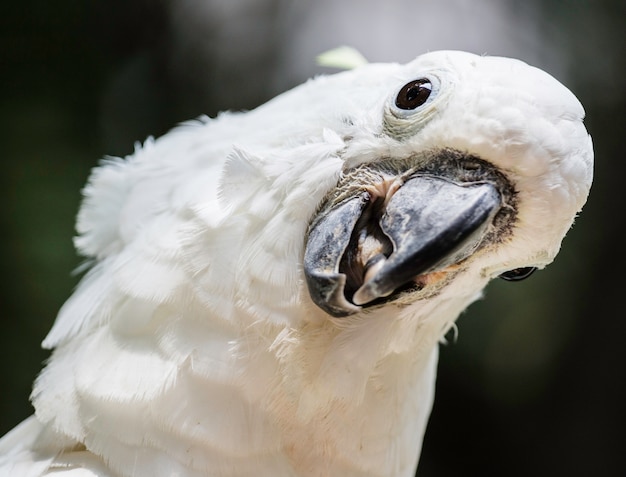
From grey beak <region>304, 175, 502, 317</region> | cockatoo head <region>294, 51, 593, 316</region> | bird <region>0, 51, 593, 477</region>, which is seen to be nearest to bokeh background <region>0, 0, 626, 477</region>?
Result: bird <region>0, 51, 593, 477</region>

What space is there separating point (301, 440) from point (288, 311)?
30 cm

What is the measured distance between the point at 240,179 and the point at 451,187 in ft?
1.50

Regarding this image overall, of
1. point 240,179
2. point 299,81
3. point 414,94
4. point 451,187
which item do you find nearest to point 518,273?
point 451,187

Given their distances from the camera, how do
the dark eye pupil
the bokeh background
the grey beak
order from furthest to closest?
the bokeh background, the dark eye pupil, the grey beak

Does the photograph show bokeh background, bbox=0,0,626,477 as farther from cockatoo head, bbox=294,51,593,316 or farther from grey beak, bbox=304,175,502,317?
grey beak, bbox=304,175,502,317

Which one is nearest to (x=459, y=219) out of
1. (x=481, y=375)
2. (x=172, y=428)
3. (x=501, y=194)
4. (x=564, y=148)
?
(x=501, y=194)

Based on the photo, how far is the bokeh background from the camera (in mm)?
3232

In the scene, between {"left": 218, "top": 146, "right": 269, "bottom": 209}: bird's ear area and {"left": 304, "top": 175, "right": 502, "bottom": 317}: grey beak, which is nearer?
{"left": 304, "top": 175, "right": 502, "bottom": 317}: grey beak

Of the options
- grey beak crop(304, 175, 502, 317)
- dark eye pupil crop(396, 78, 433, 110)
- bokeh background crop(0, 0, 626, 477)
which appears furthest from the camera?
bokeh background crop(0, 0, 626, 477)

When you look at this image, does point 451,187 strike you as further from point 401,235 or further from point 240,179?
point 240,179

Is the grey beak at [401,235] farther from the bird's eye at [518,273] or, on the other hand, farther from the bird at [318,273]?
the bird's eye at [518,273]

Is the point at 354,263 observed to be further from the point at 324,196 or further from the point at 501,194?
the point at 501,194

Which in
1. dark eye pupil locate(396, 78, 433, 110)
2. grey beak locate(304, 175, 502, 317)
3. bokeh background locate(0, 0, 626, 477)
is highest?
dark eye pupil locate(396, 78, 433, 110)

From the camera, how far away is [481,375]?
377 cm
